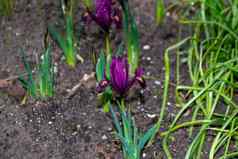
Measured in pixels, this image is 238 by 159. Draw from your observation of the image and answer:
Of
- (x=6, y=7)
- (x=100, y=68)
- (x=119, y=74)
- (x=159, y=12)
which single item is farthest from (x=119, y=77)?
(x=6, y=7)

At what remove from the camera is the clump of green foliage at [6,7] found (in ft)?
9.78

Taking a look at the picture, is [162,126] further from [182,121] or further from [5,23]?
[5,23]

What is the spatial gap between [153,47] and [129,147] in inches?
32.4

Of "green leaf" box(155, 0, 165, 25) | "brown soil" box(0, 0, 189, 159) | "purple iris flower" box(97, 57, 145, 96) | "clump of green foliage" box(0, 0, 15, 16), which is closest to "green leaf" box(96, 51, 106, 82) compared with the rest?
"purple iris flower" box(97, 57, 145, 96)

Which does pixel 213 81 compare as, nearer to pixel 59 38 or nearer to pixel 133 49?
pixel 133 49

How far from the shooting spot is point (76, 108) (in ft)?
8.79

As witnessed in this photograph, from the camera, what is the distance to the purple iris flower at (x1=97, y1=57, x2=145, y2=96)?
7.82 ft

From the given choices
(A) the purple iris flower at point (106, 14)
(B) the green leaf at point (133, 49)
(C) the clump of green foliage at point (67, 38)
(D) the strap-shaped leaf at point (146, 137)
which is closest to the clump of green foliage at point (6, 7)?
(C) the clump of green foliage at point (67, 38)

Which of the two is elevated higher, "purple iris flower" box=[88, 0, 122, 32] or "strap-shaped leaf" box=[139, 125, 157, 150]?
"purple iris flower" box=[88, 0, 122, 32]

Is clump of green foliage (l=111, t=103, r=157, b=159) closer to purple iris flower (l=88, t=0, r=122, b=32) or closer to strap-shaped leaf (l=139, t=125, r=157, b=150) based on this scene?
strap-shaped leaf (l=139, t=125, r=157, b=150)

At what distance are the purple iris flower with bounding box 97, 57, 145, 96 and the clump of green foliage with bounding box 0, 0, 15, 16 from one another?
89 centimetres

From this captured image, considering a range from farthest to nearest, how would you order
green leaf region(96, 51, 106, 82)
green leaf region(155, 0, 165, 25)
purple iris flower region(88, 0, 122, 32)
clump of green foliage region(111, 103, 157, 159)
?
1. green leaf region(155, 0, 165, 25)
2. purple iris flower region(88, 0, 122, 32)
3. green leaf region(96, 51, 106, 82)
4. clump of green foliage region(111, 103, 157, 159)

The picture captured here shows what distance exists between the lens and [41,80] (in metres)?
2.60

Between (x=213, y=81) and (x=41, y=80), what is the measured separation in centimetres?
82
